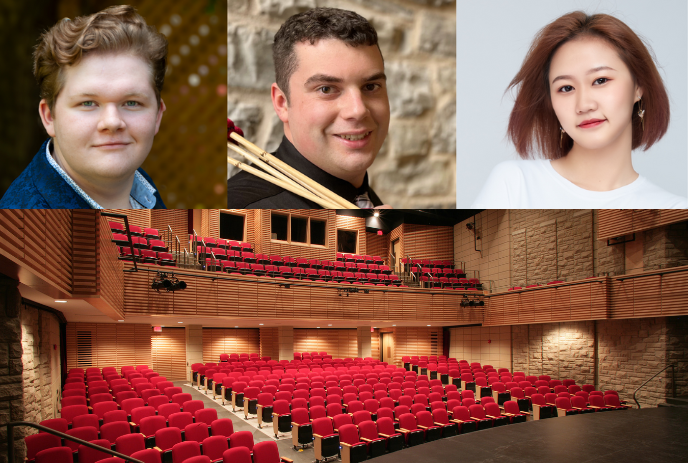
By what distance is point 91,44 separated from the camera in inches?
98.0

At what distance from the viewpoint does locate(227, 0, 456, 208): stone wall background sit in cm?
289

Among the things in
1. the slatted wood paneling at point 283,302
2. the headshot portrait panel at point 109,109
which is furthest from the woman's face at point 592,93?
the slatted wood paneling at point 283,302

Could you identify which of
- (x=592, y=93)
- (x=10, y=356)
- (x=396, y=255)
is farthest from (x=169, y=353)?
(x=592, y=93)

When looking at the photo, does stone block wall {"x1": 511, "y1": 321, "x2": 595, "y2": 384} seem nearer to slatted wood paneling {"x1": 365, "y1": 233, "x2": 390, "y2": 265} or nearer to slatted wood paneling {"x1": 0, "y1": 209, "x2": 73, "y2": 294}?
slatted wood paneling {"x1": 365, "y1": 233, "x2": 390, "y2": 265}

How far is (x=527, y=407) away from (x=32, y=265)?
881 cm

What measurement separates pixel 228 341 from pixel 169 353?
2.03 meters

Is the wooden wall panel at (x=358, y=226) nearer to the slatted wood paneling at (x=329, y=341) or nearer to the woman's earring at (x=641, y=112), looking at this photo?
the slatted wood paneling at (x=329, y=341)

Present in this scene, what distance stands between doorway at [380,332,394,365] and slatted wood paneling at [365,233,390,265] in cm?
379

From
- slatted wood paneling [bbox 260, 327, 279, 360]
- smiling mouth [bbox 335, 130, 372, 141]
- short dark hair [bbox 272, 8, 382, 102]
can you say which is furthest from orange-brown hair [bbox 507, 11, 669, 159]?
slatted wood paneling [bbox 260, 327, 279, 360]

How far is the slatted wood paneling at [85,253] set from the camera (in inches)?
211

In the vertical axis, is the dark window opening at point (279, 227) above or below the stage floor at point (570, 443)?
above

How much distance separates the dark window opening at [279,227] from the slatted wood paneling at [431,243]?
5111 mm

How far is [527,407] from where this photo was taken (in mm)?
9141

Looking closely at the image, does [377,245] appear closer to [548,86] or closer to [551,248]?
[551,248]
